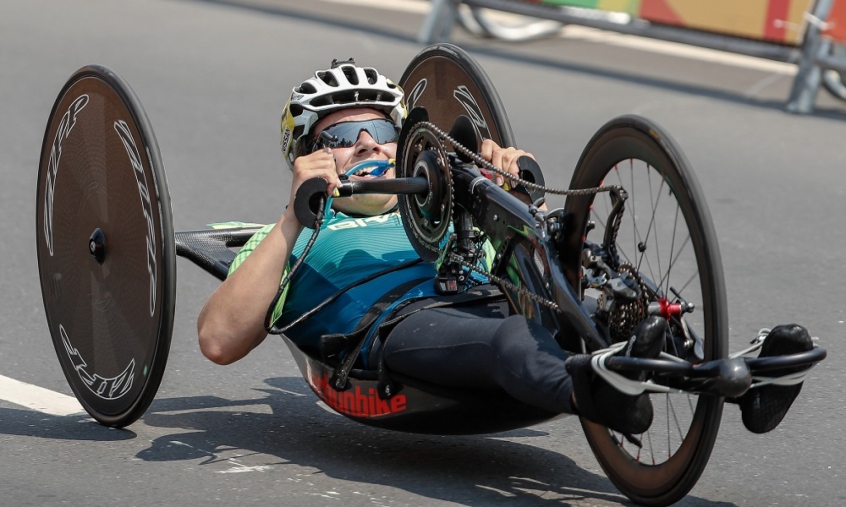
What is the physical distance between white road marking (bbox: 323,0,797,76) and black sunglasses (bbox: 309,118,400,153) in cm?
649

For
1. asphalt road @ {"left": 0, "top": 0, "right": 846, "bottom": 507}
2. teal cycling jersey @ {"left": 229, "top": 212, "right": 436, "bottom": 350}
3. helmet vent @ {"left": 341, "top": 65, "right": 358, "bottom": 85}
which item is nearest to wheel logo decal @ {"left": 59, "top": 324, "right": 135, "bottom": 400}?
asphalt road @ {"left": 0, "top": 0, "right": 846, "bottom": 507}

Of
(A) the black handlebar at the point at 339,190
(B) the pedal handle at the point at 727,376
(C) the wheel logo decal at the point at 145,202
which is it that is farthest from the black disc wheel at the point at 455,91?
(B) the pedal handle at the point at 727,376

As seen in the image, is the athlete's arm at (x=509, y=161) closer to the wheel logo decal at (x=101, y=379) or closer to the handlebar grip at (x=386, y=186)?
the handlebar grip at (x=386, y=186)

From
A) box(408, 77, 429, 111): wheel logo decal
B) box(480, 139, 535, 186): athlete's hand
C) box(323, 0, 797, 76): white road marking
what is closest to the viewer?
box(480, 139, 535, 186): athlete's hand

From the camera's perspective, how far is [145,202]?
13.5 ft

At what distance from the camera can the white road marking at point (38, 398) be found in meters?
4.66

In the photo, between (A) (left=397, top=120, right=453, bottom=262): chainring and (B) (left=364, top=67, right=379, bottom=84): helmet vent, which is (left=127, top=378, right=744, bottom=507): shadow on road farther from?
(B) (left=364, top=67, right=379, bottom=84): helmet vent

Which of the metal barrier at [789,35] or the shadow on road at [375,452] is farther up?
the metal barrier at [789,35]

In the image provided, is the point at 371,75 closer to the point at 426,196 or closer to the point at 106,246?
the point at 426,196

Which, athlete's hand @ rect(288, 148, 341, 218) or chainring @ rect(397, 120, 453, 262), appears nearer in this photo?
athlete's hand @ rect(288, 148, 341, 218)

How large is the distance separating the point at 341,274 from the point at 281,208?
10.4 feet

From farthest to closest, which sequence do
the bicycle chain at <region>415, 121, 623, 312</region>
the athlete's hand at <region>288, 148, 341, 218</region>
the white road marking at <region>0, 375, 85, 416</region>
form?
the white road marking at <region>0, 375, 85, 416</region> → the athlete's hand at <region>288, 148, 341, 218</region> → the bicycle chain at <region>415, 121, 623, 312</region>

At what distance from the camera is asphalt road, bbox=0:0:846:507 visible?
399 centimetres

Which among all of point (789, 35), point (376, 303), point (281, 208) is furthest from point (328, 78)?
point (789, 35)
